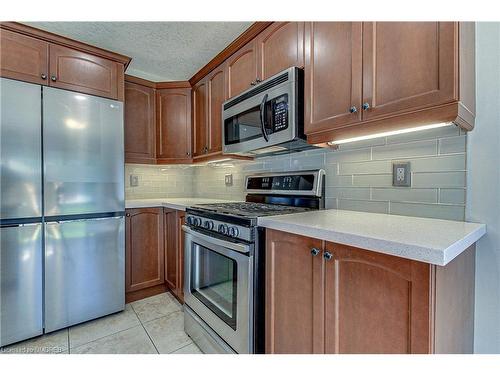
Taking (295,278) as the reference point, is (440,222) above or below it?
above

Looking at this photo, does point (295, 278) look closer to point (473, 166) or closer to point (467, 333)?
point (467, 333)

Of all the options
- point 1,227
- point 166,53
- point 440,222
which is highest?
point 166,53

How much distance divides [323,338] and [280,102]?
121cm

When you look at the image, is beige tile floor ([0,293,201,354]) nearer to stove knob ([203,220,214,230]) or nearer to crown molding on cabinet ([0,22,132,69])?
stove knob ([203,220,214,230])

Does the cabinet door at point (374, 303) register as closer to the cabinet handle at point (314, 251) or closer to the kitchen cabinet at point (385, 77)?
the cabinet handle at point (314, 251)

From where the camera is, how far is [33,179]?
159 cm

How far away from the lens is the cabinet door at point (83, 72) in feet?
5.58

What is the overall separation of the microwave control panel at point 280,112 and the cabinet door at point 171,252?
4.02ft

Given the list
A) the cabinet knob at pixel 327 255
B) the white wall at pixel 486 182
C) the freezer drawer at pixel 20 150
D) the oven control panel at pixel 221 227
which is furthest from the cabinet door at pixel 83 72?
the white wall at pixel 486 182

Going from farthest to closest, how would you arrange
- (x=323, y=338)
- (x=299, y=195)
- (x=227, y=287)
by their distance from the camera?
(x=299, y=195)
(x=227, y=287)
(x=323, y=338)

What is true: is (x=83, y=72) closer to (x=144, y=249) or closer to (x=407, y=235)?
(x=144, y=249)

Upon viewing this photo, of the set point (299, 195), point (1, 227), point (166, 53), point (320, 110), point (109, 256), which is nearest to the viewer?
point (320, 110)

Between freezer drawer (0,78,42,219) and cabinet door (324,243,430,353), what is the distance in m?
1.89
